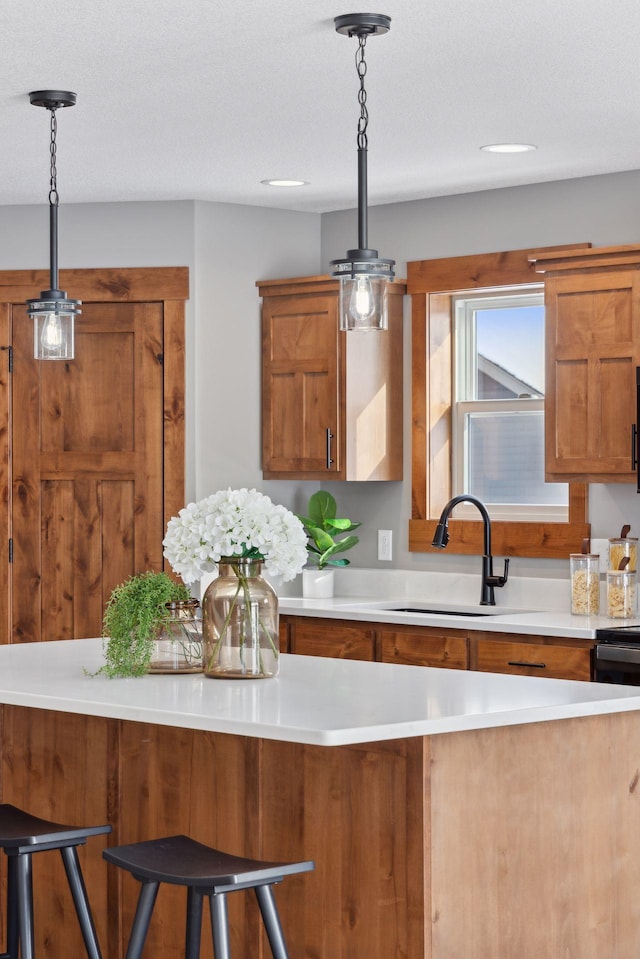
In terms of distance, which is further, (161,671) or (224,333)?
(224,333)

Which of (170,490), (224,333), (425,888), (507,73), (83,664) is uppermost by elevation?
(507,73)

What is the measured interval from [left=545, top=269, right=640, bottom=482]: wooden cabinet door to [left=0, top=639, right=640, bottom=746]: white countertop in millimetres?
1639

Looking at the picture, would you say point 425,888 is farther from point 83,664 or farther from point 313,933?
point 83,664

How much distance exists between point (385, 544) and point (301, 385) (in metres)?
0.78

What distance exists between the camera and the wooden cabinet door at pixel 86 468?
552 cm

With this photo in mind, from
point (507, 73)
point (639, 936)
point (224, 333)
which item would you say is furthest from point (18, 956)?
point (224, 333)

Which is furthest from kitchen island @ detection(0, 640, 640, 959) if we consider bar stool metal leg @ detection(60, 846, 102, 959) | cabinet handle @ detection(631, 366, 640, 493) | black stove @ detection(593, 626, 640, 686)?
cabinet handle @ detection(631, 366, 640, 493)

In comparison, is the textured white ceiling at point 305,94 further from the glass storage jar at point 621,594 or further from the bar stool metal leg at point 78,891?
the bar stool metal leg at point 78,891


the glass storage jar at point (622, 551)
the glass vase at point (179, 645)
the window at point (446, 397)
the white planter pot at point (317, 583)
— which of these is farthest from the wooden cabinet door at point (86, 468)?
the glass vase at point (179, 645)

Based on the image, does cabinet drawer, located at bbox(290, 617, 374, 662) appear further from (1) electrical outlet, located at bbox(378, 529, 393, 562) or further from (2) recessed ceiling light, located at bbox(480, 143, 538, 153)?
(2) recessed ceiling light, located at bbox(480, 143, 538, 153)

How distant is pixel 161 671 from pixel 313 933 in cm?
75

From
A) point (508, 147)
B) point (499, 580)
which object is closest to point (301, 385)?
point (499, 580)

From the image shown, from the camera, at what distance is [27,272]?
18.4ft

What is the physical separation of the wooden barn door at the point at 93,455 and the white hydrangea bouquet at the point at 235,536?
7.67 feet
